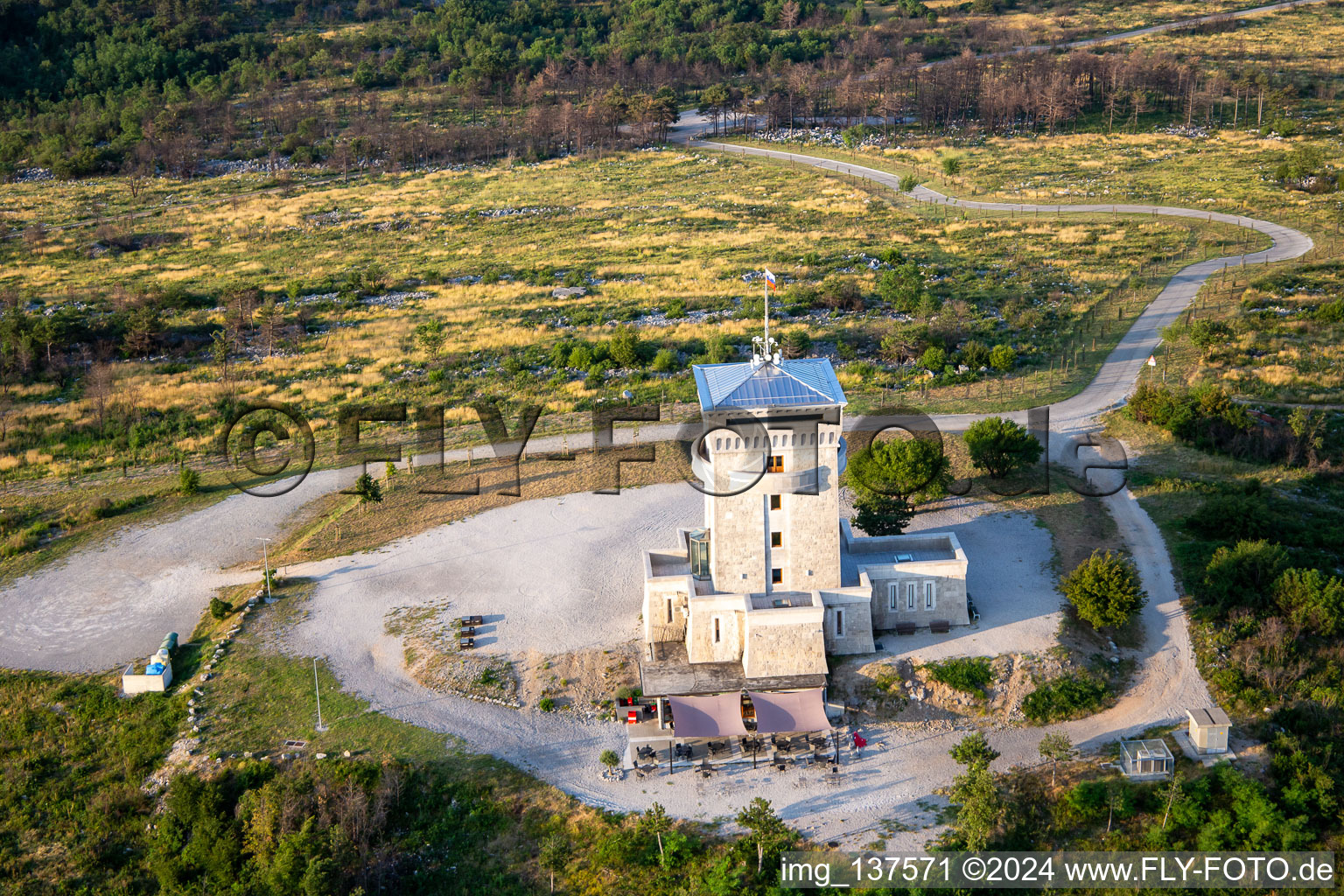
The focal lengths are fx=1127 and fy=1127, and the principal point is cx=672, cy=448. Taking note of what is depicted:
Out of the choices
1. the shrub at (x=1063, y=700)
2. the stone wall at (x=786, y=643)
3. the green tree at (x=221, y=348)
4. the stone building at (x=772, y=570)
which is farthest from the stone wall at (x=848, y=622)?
the green tree at (x=221, y=348)

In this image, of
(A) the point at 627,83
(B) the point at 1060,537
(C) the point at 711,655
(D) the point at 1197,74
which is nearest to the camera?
(C) the point at 711,655

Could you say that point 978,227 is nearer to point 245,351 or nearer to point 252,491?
point 245,351

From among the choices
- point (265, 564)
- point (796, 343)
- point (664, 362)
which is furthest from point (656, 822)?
point (796, 343)

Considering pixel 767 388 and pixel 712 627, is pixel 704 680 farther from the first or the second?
pixel 767 388

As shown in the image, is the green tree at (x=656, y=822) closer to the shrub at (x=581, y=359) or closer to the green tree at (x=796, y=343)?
the green tree at (x=796, y=343)

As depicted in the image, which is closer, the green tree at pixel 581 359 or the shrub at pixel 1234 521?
the shrub at pixel 1234 521

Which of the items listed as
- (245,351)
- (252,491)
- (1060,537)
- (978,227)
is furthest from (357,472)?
(978,227)

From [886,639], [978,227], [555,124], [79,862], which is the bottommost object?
[79,862]
